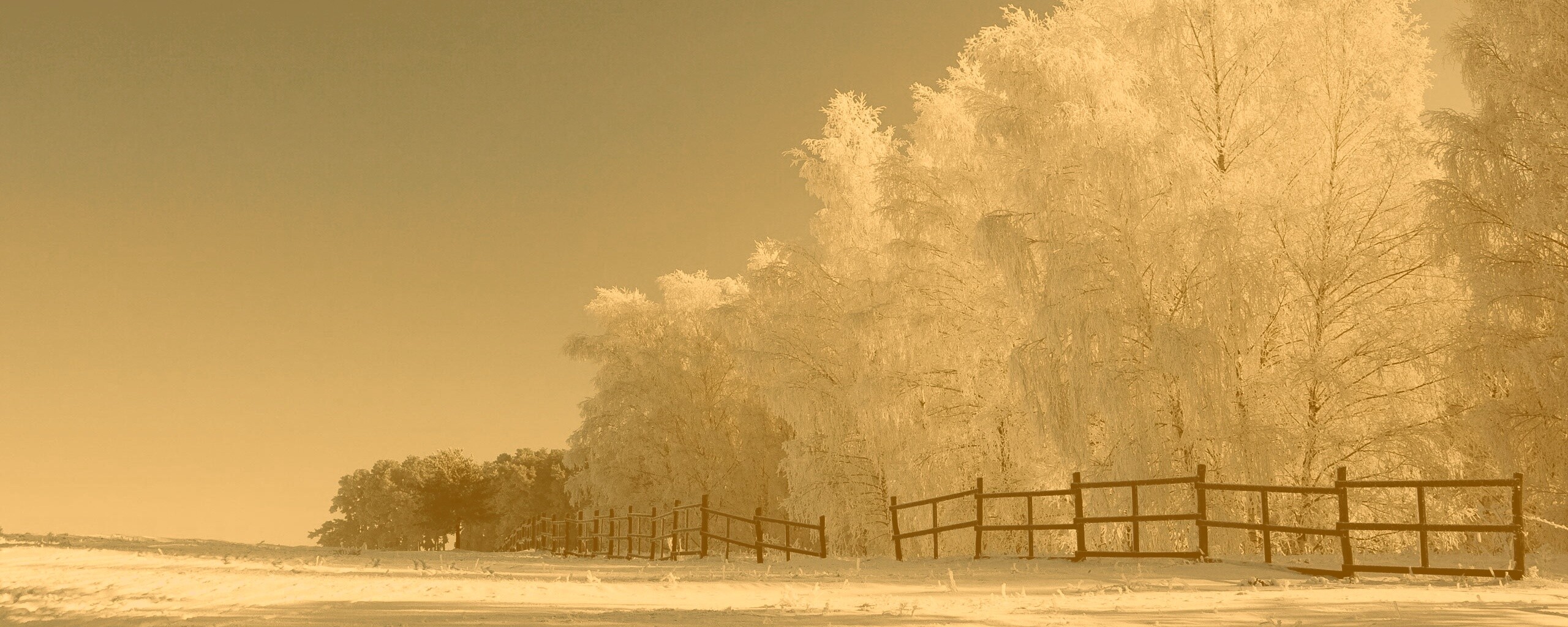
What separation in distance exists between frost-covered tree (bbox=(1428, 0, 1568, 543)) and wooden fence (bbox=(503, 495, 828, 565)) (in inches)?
449

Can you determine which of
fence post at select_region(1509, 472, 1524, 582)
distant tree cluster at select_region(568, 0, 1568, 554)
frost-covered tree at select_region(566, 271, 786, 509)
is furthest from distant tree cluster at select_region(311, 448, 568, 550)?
fence post at select_region(1509, 472, 1524, 582)

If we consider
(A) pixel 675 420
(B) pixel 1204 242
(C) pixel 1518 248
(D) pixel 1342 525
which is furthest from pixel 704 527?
(A) pixel 675 420

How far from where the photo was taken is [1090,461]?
18.5 meters

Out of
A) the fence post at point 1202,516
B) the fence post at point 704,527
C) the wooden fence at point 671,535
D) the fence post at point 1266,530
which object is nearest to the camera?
the fence post at point 1266,530

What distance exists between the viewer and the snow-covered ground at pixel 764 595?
28.5 feet

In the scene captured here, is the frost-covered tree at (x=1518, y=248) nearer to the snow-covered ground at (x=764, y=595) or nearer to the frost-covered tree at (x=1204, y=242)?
the frost-covered tree at (x=1204, y=242)

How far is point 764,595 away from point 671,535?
1369 cm

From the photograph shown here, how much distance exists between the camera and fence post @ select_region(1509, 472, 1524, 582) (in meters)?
12.6

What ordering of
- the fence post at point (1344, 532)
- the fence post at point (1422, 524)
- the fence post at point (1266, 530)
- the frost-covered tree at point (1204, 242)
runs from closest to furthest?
1. the fence post at point (1422, 524)
2. the fence post at point (1344, 532)
3. the fence post at point (1266, 530)
4. the frost-covered tree at point (1204, 242)

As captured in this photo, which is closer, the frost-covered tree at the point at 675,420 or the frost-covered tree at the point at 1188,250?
the frost-covered tree at the point at 1188,250

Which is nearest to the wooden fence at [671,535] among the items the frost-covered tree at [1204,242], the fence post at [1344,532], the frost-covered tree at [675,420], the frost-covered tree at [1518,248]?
the frost-covered tree at [675,420]

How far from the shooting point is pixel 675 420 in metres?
40.9

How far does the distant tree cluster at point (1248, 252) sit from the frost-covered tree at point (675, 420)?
691 inches

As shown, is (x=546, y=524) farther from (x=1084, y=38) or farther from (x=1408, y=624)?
(x=1408, y=624)
